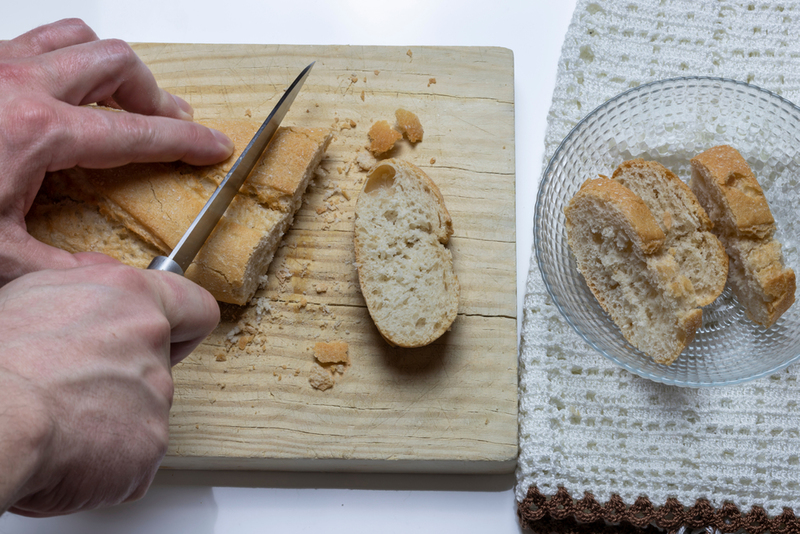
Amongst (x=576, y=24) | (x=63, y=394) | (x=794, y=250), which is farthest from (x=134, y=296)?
(x=794, y=250)

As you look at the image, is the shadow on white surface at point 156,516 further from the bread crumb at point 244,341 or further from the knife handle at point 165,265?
the knife handle at point 165,265

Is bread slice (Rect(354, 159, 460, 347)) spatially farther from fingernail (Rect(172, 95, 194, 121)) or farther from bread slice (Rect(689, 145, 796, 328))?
bread slice (Rect(689, 145, 796, 328))

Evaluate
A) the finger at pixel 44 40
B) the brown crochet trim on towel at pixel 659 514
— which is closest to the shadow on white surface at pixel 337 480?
the brown crochet trim on towel at pixel 659 514

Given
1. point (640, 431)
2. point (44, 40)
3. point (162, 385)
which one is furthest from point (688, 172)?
point (44, 40)

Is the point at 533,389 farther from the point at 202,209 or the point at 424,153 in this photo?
the point at 202,209

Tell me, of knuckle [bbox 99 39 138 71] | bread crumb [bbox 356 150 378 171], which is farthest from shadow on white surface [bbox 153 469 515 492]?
knuckle [bbox 99 39 138 71]

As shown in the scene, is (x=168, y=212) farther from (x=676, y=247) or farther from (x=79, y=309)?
(x=676, y=247)

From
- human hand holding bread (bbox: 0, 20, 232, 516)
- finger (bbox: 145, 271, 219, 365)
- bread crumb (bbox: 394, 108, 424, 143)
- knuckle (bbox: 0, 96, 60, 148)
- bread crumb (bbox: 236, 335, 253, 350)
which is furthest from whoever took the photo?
bread crumb (bbox: 394, 108, 424, 143)
